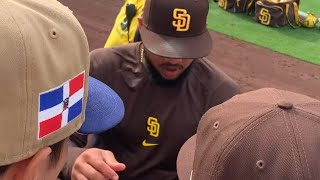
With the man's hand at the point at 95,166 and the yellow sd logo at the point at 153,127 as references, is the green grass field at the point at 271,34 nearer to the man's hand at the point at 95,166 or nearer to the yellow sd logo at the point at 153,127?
the yellow sd logo at the point at 153,127

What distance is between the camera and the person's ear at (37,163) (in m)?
1.03

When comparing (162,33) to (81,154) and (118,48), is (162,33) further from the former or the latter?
(81,154)

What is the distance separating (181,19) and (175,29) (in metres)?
0.05

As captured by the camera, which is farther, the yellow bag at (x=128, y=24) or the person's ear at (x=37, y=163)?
the yellow bag at (x=128, y=24)

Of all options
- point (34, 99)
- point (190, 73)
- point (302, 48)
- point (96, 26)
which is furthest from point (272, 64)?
point (34, 99)

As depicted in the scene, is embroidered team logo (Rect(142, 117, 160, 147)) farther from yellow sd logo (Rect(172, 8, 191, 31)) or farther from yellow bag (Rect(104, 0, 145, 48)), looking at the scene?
yellow bag (Rect(104, 0, 145, 48))

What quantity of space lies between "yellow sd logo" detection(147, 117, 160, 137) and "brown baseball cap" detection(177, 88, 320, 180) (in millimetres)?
749

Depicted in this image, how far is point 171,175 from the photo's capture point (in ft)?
7.10

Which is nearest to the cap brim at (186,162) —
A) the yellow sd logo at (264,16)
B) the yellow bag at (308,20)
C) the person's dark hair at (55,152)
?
the person's dark hair at (55,152)

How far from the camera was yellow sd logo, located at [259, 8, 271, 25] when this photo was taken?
Result: 19.0ft

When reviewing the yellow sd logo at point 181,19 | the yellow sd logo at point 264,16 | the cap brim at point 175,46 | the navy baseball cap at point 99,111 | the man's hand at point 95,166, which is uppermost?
the yellow sd logo at point 181,19

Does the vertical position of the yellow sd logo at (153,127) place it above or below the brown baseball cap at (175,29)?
below

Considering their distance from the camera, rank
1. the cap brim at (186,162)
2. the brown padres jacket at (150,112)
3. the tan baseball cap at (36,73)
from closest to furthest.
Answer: the tan baseball cap at (36,73) → the cap brim at (186,162) → the brown padres jacket at (150,112)

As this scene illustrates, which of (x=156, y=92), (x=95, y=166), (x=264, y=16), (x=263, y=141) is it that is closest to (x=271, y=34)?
(x=264, y=16)
